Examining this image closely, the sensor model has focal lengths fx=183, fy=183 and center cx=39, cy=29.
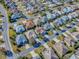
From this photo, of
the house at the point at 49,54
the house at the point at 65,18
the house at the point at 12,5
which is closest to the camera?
the house at the point at 49,54

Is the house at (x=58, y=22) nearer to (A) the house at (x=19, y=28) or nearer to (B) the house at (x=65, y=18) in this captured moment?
(B) the house at (x=65, y=18)

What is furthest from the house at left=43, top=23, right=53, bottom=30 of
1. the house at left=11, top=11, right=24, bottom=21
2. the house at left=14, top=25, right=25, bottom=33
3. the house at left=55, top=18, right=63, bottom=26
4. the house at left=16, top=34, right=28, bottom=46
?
the house at left=11, top=11, right=24, bottom=21

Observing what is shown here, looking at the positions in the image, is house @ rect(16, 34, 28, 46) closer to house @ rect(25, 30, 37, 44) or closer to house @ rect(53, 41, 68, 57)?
house @ rect(25, 30, 37, 44)

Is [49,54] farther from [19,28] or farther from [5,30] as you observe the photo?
[5,30]

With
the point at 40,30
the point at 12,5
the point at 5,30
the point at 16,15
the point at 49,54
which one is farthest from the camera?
the point at 12,5

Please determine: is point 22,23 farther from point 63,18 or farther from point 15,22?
point 63,18

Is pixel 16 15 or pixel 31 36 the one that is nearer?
pixel 31 36

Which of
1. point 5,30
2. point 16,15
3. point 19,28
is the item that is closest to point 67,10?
point 16,15

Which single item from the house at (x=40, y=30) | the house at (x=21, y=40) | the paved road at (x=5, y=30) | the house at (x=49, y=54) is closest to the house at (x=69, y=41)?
the house at (x=49, y=54)

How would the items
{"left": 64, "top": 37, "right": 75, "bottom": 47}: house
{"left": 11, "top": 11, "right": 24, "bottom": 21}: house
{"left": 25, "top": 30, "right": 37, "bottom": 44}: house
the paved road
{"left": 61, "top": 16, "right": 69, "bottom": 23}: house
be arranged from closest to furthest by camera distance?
1. the paved road
2. {"left": 64, "top": 37, "right": 75, "bottom": 47}: house
3. {"left": 25, "top": 30, "right": 37, "bottom": 44}: house
4. {"left": 11, "top": 11, "right": 24, "bottom": 21}: house
5. {"left": 61, "top": 16, "right": 69, "bottom": 23}: house

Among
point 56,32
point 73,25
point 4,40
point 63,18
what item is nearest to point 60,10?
point 63,18

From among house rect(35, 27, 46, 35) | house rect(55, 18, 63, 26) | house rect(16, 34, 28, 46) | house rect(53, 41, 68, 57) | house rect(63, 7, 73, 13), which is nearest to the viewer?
house rect(53, 41, 68, 57)
